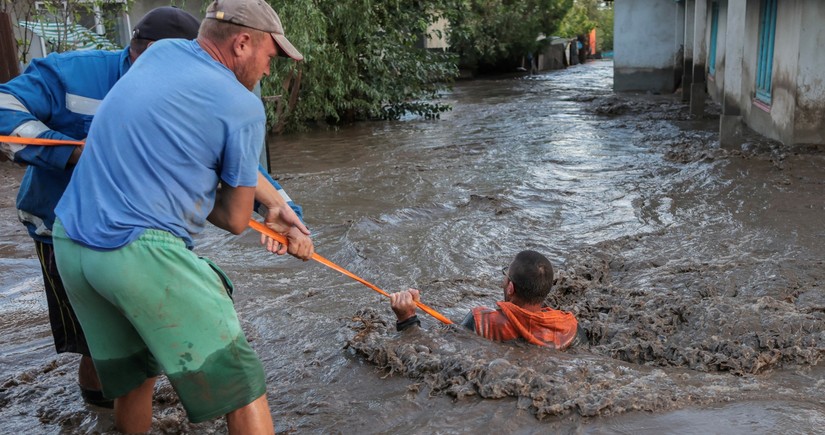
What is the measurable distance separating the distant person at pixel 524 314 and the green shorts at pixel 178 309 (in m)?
1.68

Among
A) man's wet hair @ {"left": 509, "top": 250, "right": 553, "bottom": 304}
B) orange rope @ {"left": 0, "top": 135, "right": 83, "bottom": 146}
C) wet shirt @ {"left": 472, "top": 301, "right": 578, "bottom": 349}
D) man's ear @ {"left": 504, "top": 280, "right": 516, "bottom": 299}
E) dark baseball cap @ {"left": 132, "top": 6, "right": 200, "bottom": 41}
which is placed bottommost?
wet shirt @ {"left": 472, "top": 301, "right": 578, "bottom": 349}

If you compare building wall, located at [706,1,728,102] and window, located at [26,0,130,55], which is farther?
building wall, located at [706,1,728,102]

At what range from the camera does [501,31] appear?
29922 mm

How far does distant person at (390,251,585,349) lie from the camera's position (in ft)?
13.3

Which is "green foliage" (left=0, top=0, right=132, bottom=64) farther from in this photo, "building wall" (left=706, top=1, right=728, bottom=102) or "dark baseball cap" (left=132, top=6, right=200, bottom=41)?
"building wall" (left=706, top=1, right=728, bottom=102)

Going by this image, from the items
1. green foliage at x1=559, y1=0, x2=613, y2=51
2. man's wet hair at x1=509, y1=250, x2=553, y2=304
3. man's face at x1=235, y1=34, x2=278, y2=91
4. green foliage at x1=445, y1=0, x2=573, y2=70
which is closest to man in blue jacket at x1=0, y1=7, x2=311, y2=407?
man's face at x1=235, y1=34, x2=278, y2=91

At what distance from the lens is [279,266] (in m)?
6.17

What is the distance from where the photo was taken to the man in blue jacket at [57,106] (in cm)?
303

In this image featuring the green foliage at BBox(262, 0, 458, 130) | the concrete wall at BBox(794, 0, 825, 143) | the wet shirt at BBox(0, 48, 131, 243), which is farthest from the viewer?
the green foliage at BBox(262, 0, 458, 130)

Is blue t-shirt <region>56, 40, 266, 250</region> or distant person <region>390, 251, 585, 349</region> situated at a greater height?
blue t-shirt <region>56, 40, 266, 250</region>

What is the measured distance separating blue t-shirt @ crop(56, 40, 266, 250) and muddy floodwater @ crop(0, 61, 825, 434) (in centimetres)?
124

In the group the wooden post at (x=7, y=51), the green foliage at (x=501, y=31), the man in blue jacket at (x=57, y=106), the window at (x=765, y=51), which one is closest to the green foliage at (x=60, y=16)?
the wooden post at (x=7, y=51)

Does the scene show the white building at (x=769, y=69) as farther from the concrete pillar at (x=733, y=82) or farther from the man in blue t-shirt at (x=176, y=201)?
the man in blue t-shirt at (x=176, y=201)

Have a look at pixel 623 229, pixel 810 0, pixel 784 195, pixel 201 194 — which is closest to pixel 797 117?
pixel 810 0
